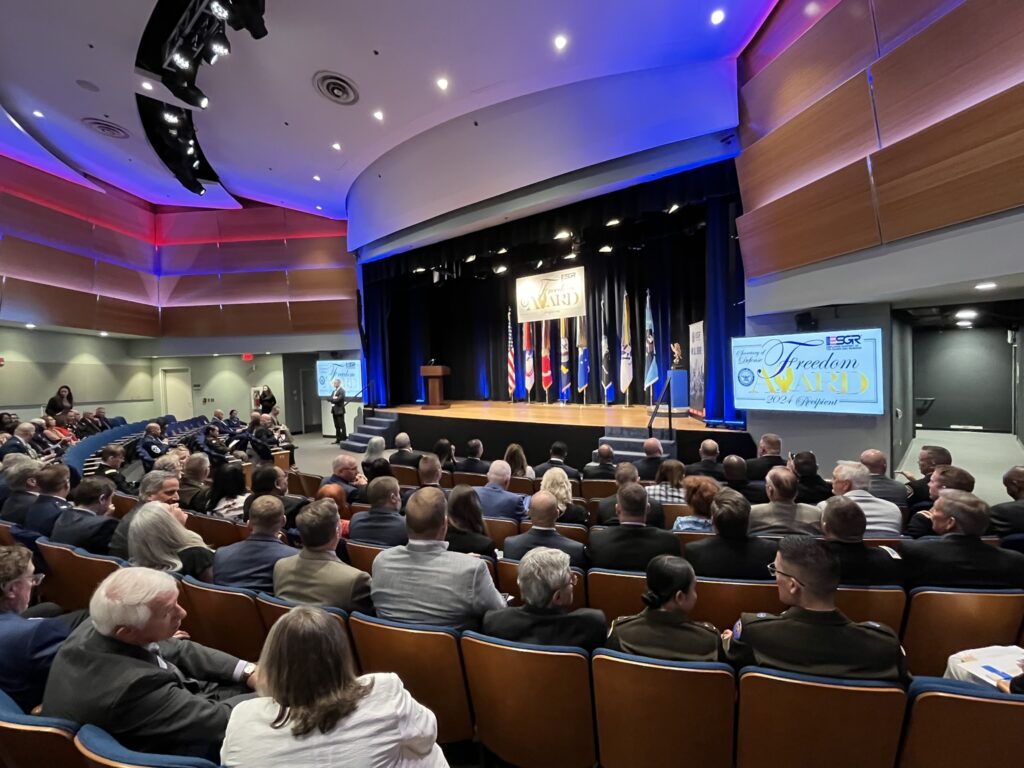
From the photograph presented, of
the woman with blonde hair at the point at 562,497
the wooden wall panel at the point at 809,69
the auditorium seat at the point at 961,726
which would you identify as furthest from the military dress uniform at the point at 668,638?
the wooden wall panel at the point at 809,69

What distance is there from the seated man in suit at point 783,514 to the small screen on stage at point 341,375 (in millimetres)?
Answer: 12475

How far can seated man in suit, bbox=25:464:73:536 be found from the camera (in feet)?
11.0

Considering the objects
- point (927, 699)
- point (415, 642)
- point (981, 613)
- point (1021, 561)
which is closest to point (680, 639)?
point (927, 699)

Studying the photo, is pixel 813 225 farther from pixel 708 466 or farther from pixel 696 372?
pixel 696 372

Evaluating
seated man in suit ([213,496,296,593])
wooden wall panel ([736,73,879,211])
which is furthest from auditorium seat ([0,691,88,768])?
wooden wall panel ([736,73,879,211])

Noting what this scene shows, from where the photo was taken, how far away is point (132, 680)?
4.41ft

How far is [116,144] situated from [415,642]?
Answer: 13.1m

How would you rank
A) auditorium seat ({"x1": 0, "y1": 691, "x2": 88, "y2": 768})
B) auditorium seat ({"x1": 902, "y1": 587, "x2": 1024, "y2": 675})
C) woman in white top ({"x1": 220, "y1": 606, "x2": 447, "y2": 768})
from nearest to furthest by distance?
woman in white top ({"x1": 220, "y1": 606, "x2": 447, "y2": 768})
auditorium seat ({"x1": 0, "y1": 691, "x2": 88, "y2": 768})
auditorium seat ({"x1": 902, "y1": 587, "x2": 1024, "y2": 675})

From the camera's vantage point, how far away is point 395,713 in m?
1.18

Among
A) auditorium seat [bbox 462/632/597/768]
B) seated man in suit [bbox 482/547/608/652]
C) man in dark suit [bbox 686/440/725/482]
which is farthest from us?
man in dark suit [bbox 686/440/725/482]

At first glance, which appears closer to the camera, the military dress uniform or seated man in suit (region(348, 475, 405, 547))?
the military dress uniform

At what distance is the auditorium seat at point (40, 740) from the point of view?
4.06 feet

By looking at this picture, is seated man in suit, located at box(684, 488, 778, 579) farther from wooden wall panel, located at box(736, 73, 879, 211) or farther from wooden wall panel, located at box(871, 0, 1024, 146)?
wooden wall panel, located at box(736, 73, 879, 211)

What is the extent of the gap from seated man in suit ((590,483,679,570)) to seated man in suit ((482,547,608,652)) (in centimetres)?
83
